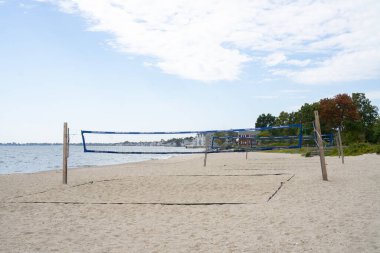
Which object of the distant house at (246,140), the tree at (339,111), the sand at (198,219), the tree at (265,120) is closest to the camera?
the sand at (198,219)

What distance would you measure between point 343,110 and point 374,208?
151ft

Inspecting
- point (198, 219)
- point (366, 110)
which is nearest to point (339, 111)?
point (366, 110)

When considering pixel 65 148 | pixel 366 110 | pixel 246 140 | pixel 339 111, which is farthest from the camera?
pixel 366 110

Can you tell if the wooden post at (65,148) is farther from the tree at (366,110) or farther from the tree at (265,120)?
the tree at (265,120)

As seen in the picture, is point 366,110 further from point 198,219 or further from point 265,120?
point 198,219

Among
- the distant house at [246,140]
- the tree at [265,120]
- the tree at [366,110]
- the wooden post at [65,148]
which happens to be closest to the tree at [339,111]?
the tree at [366,110]

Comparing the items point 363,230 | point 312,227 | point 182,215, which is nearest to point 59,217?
point 182,215

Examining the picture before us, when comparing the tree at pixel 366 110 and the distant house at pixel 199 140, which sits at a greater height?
the tree at pixel 366 110

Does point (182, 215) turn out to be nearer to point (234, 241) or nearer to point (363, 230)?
point (234, 241)

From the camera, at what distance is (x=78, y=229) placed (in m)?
4.22

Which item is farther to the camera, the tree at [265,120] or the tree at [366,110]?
the tree at [265,120]

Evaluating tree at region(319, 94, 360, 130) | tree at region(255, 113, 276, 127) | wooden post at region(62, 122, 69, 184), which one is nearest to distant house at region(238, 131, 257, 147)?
wooden post at region(62, 122, 69, 184)

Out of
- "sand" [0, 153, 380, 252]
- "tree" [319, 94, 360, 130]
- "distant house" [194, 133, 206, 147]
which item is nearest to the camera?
"sand" [0, 153, 380, 252]

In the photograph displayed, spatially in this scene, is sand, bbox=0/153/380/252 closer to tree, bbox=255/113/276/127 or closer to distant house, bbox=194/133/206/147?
distant house, bbox=194/133/206/147
